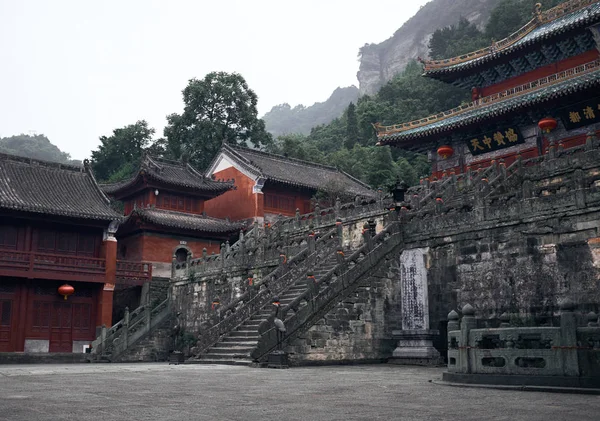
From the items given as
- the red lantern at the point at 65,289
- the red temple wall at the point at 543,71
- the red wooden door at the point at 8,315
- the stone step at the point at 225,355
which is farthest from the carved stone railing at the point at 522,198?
the red wooden door at the point at 8,315

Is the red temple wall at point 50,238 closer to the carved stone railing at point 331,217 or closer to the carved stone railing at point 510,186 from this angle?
the carved stone railing at point 331,217

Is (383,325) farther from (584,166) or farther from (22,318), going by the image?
(22,318)

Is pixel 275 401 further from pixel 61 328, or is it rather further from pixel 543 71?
pixel 543 71

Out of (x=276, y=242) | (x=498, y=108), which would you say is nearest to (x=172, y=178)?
(x=276, y=242)

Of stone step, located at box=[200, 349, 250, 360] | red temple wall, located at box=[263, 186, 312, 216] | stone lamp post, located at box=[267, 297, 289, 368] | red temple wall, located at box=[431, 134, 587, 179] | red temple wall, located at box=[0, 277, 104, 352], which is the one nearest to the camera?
stone lamp post, located at box=[267, 297, 289, 368]

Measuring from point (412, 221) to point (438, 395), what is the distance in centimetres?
1004

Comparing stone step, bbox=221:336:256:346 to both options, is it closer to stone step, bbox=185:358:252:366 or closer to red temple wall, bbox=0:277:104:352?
stone step, bbox=185:358:252:366

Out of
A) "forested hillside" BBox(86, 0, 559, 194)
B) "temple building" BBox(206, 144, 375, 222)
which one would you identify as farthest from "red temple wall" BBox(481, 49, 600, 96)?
"forested hillside" BBox(86, 0, 559, 194)

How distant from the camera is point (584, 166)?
Answer: 62.2ft

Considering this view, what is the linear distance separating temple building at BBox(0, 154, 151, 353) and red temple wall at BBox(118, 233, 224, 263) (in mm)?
1476

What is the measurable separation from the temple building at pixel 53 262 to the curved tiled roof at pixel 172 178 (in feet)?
13.4

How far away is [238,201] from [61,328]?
548 inches

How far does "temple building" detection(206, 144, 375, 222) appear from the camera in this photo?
37.0 metres

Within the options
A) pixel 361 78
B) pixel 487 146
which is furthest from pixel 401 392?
pixel 361 78
